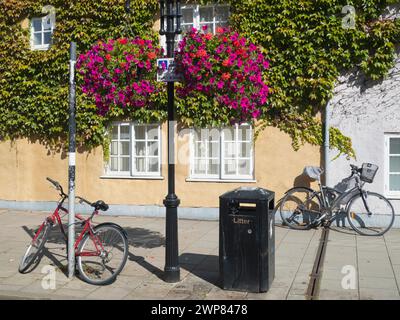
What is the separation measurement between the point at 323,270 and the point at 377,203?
360cm

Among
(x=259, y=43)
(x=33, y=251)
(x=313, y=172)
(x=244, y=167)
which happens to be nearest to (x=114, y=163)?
(x=244, y=167)

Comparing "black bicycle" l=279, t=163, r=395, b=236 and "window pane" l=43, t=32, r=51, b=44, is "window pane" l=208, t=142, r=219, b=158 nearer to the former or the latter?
"black bicycle" l=279, t=163, r=395, b=236

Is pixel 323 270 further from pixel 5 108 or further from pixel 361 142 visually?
pixel 5 108

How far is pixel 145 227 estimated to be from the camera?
10438 mm

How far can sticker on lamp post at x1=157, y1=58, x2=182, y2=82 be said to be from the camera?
6512 mm

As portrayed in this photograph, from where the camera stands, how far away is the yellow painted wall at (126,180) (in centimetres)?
1087

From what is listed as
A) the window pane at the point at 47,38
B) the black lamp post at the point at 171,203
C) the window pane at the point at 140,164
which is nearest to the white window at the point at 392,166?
the window pane at the point at 140,164

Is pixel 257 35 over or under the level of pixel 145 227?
over

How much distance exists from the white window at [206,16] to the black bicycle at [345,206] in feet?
12.7

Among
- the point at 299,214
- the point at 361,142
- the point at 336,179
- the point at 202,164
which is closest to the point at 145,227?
the point at 202,164

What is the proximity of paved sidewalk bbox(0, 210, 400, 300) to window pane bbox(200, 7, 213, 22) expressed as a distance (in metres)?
4.59

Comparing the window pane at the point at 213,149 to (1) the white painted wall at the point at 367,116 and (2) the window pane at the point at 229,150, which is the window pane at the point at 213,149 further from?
(1) the white painted wall at the point at 367,116
